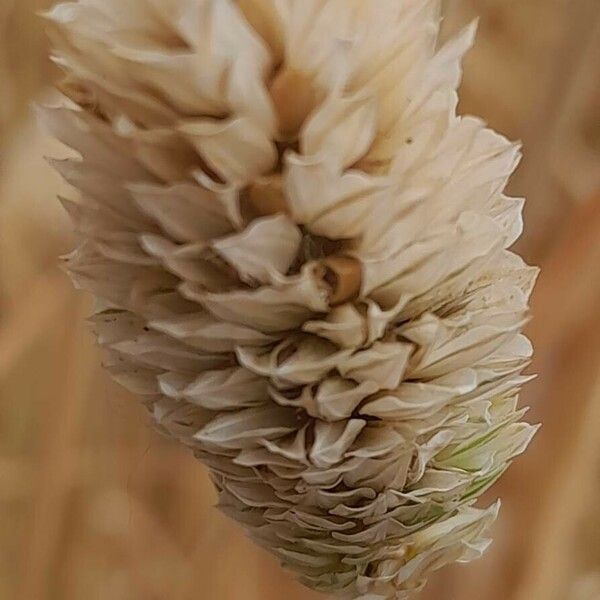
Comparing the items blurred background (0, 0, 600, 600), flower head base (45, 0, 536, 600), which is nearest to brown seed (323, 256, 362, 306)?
flower head base (45, 0, 536, 600)

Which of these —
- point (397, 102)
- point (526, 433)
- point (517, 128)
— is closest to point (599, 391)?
point (517, 128)

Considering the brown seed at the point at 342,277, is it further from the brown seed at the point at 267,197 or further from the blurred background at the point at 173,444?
the blurred background at the point at 173,444

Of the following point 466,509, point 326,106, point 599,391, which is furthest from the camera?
point 599,391

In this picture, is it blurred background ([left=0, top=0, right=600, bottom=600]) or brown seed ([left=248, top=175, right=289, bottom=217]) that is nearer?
brown seed ([left=248, top=175, right=289, bottom=217])

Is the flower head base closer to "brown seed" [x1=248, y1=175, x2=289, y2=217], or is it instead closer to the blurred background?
"brown seed" [x1=248, y1=175, x2=289, y2=217]

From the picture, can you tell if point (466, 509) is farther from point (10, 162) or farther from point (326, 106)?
point (10, 162)

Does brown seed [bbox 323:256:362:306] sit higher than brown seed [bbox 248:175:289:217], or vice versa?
brown seed [bbox 248:175:289:217]
